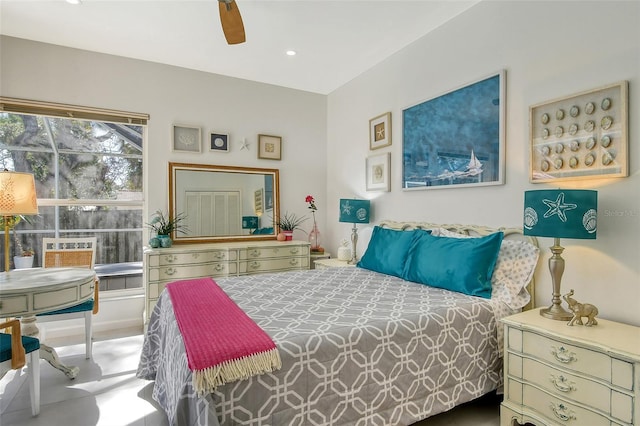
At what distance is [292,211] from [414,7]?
8.69ft

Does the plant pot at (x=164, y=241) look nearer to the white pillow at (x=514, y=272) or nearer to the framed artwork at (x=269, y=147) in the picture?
the framed artwork at (x=269, y=147)

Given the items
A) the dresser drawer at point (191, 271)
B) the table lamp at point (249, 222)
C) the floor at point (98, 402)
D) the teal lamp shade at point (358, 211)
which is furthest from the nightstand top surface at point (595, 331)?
the table lamp at point (249, 222)

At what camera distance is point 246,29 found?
2906 mm

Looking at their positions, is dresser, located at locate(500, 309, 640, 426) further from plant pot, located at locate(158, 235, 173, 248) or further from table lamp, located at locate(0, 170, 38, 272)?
table lamp, located at locate(0, 170, 38, 272)

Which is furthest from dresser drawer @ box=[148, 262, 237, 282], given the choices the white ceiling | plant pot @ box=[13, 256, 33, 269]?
the white ceiling

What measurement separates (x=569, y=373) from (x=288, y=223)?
321 centimetres

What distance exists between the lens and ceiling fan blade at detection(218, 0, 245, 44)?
194 cm

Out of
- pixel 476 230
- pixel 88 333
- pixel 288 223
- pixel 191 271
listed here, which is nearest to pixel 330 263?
pixel 288 223

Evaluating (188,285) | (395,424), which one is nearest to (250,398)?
(395,424)

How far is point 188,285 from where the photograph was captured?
235 cm

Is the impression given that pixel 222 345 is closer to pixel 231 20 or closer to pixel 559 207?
pixel 559 207

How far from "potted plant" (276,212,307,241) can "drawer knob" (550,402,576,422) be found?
9.97 ft

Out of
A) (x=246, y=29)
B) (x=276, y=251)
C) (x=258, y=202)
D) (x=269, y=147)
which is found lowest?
(x=276, y=251)

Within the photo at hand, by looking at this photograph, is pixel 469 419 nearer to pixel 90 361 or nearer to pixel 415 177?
pixel 415 177
